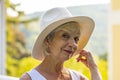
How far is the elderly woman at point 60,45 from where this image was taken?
4.62 ft

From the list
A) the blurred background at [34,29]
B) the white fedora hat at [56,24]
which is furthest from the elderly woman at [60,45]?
the blurred background at [34,29]

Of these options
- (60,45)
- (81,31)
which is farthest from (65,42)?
(81,31)

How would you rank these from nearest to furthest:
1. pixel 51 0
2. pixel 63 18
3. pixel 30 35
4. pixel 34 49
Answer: pixel 63 18
pixel 34 49
pixel 51 0
pixel 30 35

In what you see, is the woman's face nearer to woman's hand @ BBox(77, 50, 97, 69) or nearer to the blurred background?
woman's hand @ BBox(77, 50, 97, 69)

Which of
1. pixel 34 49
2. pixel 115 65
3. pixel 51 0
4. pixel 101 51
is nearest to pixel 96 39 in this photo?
pixel 101 51

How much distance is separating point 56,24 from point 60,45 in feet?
0.30

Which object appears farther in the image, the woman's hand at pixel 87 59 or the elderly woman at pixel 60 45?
the woman's hand at pixel 87 59

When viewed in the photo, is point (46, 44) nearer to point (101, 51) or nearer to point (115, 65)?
point (115, 65)

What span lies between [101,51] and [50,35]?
172 inches

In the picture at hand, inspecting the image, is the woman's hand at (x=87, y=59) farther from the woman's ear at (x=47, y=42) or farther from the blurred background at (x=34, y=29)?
the blurred background at (x=34, y=29)

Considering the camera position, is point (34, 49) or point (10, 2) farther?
point (10, 2)

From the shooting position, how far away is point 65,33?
55.9 inches

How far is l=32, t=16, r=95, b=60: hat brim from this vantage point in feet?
4.66

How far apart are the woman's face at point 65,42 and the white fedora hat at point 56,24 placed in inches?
1.2
